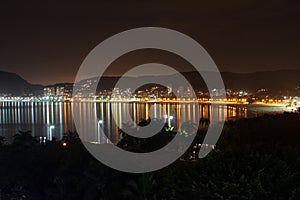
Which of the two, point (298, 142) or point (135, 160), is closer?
point (135, 160)

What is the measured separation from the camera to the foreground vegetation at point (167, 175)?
3.70 meters

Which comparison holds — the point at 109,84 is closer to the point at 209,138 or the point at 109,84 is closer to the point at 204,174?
the point at 209,138

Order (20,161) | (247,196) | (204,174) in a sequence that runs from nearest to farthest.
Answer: (247,196) < (204,174) < (20,161)

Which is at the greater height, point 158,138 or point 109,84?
point 109,84

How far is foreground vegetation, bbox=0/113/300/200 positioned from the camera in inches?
146

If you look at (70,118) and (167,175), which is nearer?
(167,175)

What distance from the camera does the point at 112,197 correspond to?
5867 millimetres

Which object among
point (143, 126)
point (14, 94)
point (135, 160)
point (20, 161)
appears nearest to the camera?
point (135, 160)

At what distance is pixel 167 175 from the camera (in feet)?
15.4

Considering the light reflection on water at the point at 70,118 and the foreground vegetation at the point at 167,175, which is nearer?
the foreground vegetation at the point at 167,175

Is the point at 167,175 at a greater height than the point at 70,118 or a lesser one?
greater

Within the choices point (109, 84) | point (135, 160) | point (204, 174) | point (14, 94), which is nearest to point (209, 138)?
point (135, 160)

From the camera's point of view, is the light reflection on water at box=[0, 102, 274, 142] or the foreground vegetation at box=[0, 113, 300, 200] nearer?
the foreground vegetation at box=[0, 113, 300, 200]

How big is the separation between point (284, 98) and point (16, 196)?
7146 cm
